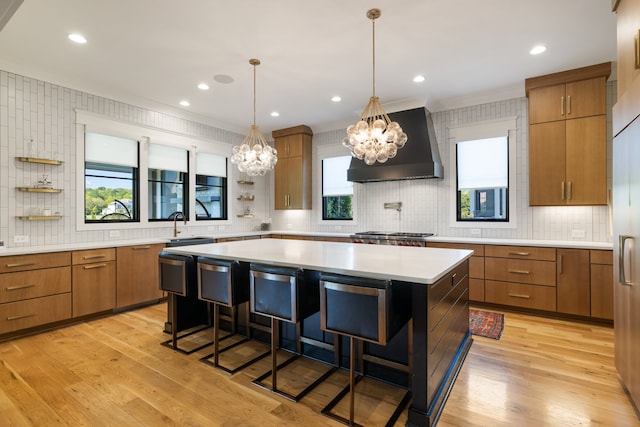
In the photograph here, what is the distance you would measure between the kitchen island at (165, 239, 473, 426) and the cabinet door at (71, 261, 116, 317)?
1.69 metres

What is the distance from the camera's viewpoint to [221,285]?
2553 mm

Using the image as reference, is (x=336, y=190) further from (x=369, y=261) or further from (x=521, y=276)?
(x=369, y=261)

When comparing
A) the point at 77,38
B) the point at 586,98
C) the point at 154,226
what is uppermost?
the point at 77,38

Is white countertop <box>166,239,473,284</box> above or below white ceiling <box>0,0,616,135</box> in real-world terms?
below

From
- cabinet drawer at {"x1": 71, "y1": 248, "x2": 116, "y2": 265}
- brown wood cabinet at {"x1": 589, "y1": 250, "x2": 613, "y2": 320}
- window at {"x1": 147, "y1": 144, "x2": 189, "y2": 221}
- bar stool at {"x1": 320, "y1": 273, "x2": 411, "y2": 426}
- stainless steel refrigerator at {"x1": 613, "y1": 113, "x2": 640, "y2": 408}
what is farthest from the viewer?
window at {"x1": 147, "y1": 144, "x2": 189, "y2": 221}

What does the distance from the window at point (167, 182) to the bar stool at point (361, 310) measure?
392cm

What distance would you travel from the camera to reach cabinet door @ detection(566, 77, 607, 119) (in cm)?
364

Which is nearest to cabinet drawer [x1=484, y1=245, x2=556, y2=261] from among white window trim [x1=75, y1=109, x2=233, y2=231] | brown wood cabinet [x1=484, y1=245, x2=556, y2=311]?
brown wood cabinet [x1=484, y1=245, x2=556, y2=311]

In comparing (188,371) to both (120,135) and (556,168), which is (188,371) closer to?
(120,135)

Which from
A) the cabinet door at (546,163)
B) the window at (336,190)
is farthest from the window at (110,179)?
the cabinet door at (546,163)

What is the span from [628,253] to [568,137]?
240 centimetres

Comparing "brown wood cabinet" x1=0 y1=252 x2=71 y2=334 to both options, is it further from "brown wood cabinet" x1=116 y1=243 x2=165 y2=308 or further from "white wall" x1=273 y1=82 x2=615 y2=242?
"white wall" x1=273 y1=82 x2=615 y2=242

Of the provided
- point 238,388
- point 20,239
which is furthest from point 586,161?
point 20,239

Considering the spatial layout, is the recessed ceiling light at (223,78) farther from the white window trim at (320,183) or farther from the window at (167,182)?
the white window trim at (320,183)
